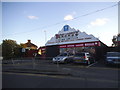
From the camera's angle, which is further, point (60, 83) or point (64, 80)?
point (64, 80)

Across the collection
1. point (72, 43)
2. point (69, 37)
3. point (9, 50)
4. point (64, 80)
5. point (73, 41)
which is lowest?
point (64, 80)

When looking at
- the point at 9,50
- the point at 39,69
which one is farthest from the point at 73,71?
the point at 9,50

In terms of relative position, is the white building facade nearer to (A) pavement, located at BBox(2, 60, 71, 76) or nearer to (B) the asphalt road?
(A) pavement, located at BBox(2, 60, 71, 76)

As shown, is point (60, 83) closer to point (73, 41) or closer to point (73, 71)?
point (73, 71)

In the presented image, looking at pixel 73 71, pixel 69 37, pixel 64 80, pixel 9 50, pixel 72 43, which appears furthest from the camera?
pixel 9 50

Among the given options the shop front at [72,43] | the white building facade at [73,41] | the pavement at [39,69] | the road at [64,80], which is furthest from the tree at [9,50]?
the road at [64,80]

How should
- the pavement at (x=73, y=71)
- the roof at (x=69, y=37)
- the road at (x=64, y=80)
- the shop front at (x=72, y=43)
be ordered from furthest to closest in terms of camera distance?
1. the roof at (x=69, y=37)
2. the shop front at (x=72, y=43)
3. the pavement at (x=73, y=71)
4. the road at (x=64, y=80)

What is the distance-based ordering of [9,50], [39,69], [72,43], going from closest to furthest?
[39,69] → [72,43] → [9,50]

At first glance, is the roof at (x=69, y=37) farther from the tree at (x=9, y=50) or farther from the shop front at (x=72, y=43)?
the tree at (x=9, y=50)

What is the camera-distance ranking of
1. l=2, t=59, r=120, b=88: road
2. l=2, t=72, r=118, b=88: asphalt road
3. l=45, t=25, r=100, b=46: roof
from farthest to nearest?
l=45, t=25, r=100, b=46: roof, l=2, t=59, r=120, b=88: road, l=2, t=72, r=118, b=88: asphalt road

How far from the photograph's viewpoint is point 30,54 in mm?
40469

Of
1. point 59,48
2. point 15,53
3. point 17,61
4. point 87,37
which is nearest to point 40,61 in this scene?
point 17,61

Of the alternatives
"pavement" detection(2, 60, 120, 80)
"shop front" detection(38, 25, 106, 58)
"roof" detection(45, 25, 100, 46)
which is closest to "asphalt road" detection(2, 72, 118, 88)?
"pavement" detection(2, 60, 120, 80)

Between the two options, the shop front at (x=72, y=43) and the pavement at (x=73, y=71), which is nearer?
the pavement at (x=73, y=71)
